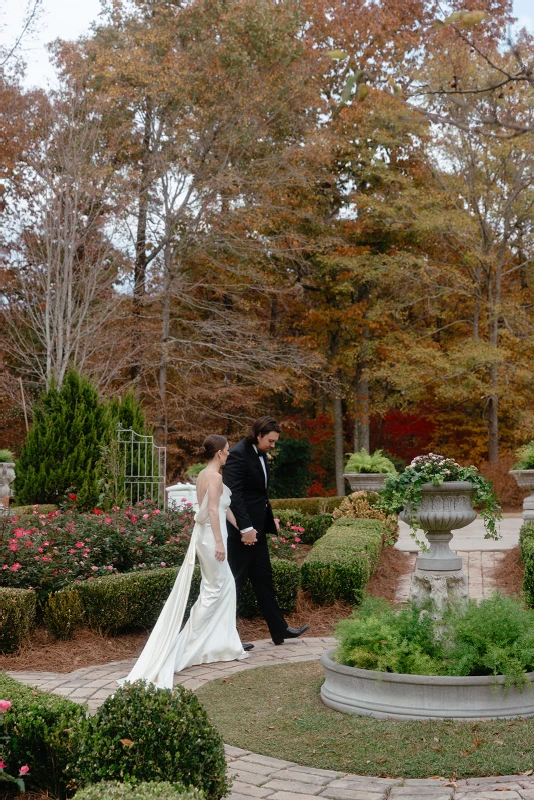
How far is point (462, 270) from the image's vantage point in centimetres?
2372

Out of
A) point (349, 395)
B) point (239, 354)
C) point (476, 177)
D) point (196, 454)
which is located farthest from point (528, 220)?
point (196, 454)

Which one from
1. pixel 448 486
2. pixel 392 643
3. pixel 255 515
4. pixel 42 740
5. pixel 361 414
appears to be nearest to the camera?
Result: pixel 42 740

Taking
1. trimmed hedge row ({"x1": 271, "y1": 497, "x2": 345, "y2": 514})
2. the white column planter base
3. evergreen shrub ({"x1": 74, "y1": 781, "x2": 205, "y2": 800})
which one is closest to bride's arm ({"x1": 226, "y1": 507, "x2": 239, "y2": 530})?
the white column planter base

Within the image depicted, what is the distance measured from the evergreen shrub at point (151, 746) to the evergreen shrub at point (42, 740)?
0.16m

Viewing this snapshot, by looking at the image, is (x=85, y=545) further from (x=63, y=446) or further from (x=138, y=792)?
(x=63, y=446)

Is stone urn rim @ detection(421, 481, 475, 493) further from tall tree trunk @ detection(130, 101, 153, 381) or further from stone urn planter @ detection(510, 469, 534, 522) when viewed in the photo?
tall tree trunk @ detection(130, 101, 153, 381)

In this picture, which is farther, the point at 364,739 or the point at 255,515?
the point at 255,515

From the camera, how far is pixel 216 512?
626cm

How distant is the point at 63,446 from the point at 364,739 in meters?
9.97


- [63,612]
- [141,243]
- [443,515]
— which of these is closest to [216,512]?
[63,612]

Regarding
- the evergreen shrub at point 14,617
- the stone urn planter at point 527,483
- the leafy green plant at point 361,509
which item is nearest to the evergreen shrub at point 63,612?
the evergreen shrub at point 14,617

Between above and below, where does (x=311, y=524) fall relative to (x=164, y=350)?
below

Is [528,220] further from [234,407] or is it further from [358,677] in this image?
[358,677]

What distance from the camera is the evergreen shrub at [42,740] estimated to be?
11.7 ft
